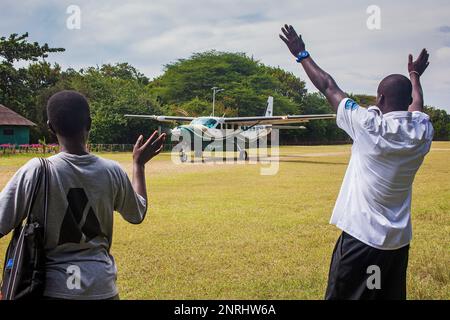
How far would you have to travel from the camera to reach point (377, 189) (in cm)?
257

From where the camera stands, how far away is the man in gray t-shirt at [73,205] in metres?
2.04

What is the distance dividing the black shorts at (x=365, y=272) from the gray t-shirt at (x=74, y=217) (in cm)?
128

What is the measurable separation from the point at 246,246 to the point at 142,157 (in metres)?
3.88

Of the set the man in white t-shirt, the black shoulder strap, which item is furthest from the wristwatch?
the black shoulder strap

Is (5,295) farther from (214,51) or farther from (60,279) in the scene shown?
(214,51)

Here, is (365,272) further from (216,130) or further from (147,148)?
(216,130)

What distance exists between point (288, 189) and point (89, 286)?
10326 millimetres

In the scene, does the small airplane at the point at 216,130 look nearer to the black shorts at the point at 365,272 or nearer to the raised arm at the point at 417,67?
the raised arm at the point at 417,67

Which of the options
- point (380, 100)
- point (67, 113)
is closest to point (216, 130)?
point (380, 100)

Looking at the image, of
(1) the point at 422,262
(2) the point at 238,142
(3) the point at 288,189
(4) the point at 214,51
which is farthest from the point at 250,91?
(1) the point at 422,262

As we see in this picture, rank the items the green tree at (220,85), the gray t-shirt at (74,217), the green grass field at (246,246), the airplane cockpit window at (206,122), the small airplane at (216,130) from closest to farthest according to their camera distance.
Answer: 1. the gray t-shirt at (74,217)
2. the green grass field at (246,246)
3. the small airplane at (216,130)
4. the airplane cockpit window at (206,122)
5. the green tree at (220,85)

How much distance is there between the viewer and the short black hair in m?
2.17

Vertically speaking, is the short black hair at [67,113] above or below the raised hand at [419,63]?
below

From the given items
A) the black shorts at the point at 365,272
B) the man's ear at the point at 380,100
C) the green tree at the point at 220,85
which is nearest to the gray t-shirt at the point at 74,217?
the black shorts at the point at 365,272
